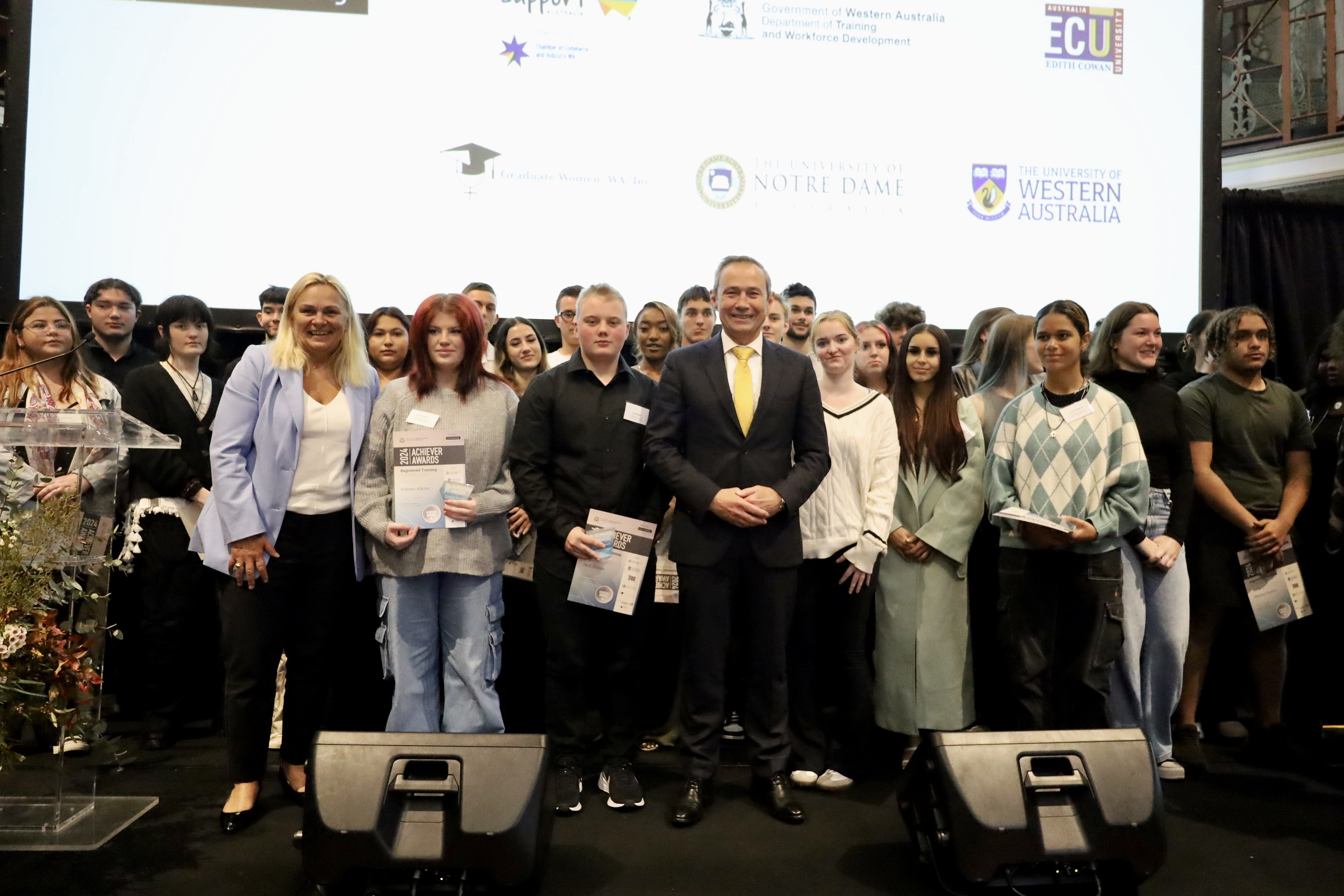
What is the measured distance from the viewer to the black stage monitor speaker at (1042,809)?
2230 mm

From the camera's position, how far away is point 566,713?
3.12 meters

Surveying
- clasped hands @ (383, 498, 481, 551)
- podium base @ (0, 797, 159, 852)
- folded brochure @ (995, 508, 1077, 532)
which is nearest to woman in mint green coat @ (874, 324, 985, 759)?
folded brochure @ (995, 508, 1077, 532)

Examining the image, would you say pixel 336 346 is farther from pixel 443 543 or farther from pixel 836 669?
pixel 836 669

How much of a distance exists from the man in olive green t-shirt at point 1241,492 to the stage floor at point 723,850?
44cm

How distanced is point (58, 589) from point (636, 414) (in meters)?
1.67

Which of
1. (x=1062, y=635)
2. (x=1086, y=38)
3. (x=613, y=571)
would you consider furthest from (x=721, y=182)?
(x=1062, y=635)

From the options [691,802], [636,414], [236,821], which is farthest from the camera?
[636,414]

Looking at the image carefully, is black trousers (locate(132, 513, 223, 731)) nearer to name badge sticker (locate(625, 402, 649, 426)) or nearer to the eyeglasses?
the eyeglasses

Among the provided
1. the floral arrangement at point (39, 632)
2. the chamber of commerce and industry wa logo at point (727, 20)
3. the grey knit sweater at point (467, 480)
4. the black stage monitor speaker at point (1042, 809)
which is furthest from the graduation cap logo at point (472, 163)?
the black stage monitor speaker at point (1042, 809)

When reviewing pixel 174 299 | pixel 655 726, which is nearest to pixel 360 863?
pixel 655 726

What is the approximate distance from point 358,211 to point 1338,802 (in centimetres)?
456

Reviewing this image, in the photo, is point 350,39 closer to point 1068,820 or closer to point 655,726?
point 655,726

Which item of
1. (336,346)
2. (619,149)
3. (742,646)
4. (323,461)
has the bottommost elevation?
(742,646)

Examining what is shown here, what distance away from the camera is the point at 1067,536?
304 cm
